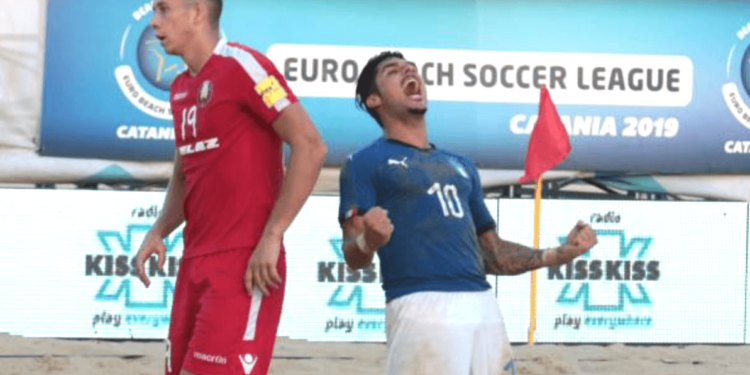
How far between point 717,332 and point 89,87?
5.27m

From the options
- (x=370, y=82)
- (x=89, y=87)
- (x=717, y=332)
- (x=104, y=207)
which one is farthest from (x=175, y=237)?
(x=370, y=82)

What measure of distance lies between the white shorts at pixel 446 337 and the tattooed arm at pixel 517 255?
0.28 meters

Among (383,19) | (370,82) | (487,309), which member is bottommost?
(487,309)

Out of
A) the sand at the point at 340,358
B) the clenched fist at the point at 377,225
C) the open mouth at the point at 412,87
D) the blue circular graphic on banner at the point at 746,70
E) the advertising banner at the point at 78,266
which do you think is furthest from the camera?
the blue circular graphic on banner at the point at 746,70

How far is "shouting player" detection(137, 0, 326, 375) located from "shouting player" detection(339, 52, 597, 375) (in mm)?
281

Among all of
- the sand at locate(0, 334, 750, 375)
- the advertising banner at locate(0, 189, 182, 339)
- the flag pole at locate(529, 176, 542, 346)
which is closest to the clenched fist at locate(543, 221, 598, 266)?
the sand at locate(0, 334, 750, 375)

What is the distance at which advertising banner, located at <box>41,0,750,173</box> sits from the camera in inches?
455

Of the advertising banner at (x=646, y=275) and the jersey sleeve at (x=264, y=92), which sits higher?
the jersey sleeve at (x=264, y=92)

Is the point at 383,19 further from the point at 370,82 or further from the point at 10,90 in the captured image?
the point at 370,82

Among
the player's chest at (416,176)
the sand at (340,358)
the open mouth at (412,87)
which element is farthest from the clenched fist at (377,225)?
the sand at (340,358)

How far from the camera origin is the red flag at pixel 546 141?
37.1 feet

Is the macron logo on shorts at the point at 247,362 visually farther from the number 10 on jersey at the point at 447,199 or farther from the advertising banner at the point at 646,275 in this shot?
the advertising banner at the point at 646,275

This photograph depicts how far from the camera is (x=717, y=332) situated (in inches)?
474

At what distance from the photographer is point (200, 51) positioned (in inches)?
176
